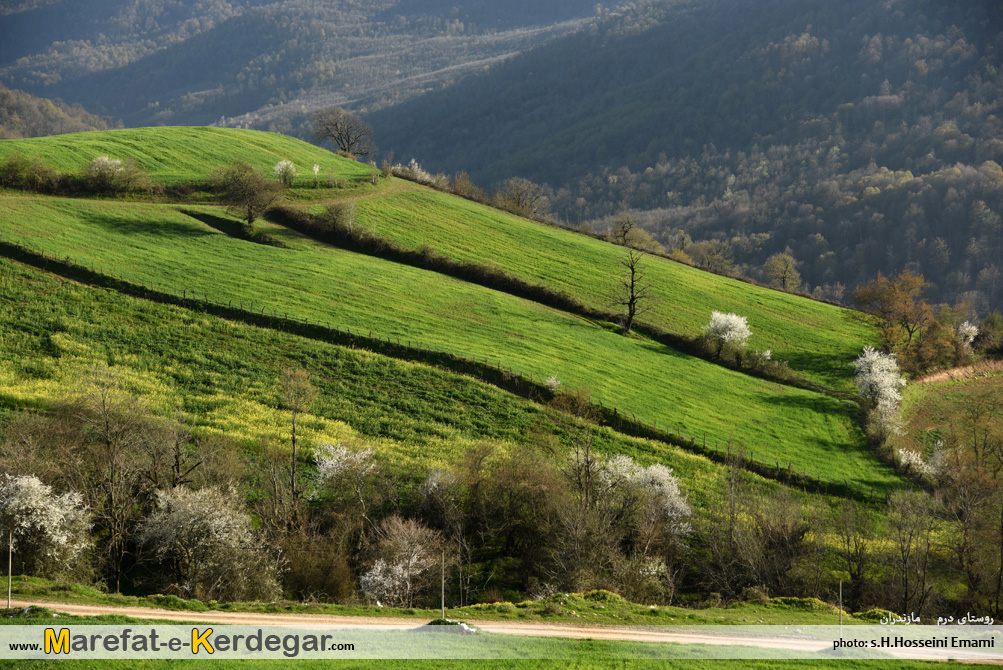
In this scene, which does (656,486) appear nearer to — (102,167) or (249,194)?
(249,194)

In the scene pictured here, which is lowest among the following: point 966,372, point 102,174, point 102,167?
point 966,372

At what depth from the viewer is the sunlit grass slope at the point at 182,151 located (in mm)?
94812

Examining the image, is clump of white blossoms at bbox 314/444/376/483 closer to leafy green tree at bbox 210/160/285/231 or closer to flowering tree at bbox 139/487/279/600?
flowering tree at bbox 139/487/279/600

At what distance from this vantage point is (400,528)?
4041cm

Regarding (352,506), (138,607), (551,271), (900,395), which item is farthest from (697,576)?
(551,271)

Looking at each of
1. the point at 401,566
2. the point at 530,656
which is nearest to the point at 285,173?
the point at 401,566

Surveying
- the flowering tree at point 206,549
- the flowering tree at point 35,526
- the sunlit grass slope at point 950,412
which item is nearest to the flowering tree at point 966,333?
the sunlit grass slope at point 950,412

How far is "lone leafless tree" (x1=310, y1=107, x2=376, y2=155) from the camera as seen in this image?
14000 centimetres

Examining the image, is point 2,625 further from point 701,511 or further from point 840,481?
point 840,481

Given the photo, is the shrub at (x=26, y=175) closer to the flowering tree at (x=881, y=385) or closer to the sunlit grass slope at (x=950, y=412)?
the flowering tree at (x=881, y=385)

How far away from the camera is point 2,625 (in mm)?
24859

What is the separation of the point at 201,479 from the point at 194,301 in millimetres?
29980

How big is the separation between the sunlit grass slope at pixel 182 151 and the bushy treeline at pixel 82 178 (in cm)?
217

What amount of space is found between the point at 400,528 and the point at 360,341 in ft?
95.9
